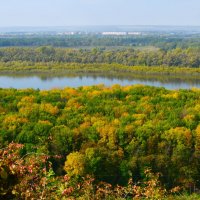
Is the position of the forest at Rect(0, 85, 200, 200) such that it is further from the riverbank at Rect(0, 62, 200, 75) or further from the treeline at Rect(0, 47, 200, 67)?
the treeline at Rect(0, 47, 200, 67)

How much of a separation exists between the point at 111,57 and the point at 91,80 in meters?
14.1

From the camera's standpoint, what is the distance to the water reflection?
113 ft

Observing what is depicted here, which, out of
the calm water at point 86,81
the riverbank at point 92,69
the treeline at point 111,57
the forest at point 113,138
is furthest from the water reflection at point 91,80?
the forest at point 113,138

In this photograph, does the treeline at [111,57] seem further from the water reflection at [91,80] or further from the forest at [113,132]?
the forest at [113,132]

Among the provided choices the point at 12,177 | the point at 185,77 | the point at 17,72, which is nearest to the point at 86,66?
the point at 17,72

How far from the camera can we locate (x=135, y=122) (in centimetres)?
1387

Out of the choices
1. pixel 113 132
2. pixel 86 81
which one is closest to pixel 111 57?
pixel 86 81

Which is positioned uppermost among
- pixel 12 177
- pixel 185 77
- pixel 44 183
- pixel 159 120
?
pixel 12 177

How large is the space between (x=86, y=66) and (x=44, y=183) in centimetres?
4197

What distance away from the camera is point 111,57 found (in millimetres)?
50594

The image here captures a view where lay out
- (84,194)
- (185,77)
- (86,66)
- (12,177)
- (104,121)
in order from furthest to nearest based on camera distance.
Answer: (86,66), (185,77), (104,121), (84,194), (12,177)

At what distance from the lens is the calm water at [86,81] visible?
34.2m

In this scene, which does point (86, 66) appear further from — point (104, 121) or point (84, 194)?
point (84, 194)

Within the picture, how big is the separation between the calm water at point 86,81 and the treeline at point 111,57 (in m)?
7.83
